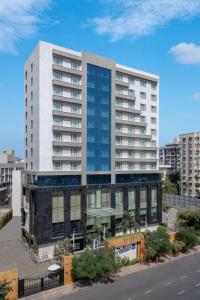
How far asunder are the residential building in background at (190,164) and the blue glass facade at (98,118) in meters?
72.1

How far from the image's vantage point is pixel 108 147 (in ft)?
193

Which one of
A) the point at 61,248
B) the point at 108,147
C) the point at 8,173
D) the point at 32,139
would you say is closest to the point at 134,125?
the point at 108,147

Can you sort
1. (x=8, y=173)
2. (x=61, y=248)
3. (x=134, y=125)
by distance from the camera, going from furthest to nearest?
(x=8, y=173), (x=134, y=125), (x=61, y=248)

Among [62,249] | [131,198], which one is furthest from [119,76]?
[62,249]

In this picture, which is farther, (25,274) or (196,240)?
(196,240)

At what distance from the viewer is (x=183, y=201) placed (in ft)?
301

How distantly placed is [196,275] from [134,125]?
A: 106 feet

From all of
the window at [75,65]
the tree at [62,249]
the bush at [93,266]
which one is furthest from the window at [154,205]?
the window at [75,65]

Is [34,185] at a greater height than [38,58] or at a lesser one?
lesser

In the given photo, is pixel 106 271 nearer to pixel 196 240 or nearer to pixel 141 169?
pixel 196 240

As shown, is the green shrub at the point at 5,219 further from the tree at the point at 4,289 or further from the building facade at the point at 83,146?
the tree at the point at 4,289

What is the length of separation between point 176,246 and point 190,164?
77.8 metres

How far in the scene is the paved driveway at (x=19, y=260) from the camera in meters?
44.5

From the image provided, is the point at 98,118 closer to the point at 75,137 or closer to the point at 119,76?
the point at 75,137
